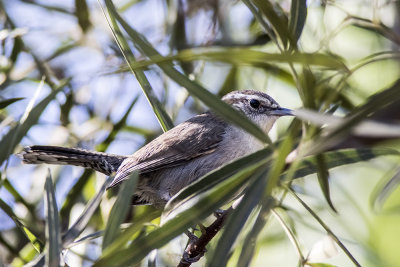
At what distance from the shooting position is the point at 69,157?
3.93 meters

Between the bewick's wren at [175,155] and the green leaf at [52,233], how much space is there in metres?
1.13

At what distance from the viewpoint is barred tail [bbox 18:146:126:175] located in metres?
3.93

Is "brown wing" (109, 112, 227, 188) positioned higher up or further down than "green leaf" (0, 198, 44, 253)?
higher up

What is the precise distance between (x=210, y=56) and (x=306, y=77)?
433mm

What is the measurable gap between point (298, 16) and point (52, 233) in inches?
54.6

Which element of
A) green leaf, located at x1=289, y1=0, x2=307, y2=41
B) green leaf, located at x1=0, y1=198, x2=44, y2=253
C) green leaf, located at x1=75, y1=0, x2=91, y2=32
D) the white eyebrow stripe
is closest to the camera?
green leaf, located at x1=289, y1=0, x2=307, y2=41

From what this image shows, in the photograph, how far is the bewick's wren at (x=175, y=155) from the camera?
3.74 m

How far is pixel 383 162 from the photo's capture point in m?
3.63

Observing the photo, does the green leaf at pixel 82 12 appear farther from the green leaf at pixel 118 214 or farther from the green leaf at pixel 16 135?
the green leaf at pixel 118 214

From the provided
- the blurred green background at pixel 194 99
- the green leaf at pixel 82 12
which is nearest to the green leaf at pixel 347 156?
the blurred green background at pixel 194 99

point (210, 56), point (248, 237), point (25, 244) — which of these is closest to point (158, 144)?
point (25, 244)

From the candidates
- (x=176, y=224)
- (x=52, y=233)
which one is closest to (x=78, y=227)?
(x=52, y=233)

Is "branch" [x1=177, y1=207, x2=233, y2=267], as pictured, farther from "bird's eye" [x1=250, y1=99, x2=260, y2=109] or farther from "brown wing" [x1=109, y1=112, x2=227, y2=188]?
"bird's eye" [x1=250, y1=99, x2=260, y2=109]

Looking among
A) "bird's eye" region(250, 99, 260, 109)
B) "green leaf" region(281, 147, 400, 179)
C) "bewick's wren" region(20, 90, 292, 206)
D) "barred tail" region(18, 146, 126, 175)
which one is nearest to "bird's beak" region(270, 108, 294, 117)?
"bewick's wren" region(20, 90, 292, 206)
